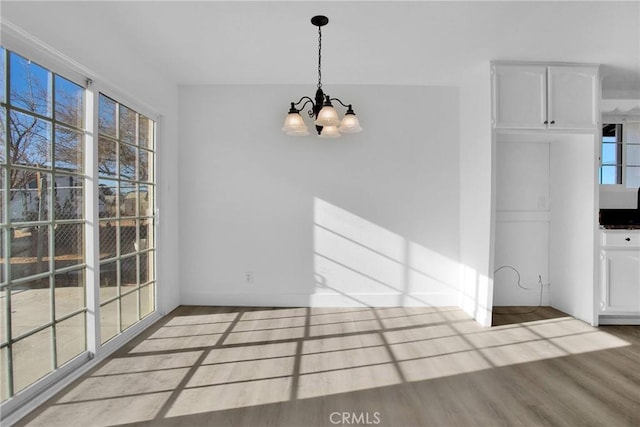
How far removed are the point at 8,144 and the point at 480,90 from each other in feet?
12.0

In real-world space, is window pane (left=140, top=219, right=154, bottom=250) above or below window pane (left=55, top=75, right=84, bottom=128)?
below

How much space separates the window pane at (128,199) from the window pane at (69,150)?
515 mm

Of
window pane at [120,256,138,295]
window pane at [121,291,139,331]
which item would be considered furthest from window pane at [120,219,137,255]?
window pane at [121,291,139,331]

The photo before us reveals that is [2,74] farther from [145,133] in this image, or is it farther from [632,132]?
[632,132]

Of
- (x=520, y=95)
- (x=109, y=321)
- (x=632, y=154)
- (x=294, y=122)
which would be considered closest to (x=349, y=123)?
(x=294, y=122)

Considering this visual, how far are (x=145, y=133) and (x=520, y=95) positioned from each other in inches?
139

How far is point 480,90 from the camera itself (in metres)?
3.38

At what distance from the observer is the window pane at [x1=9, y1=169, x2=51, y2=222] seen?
6.33 ft

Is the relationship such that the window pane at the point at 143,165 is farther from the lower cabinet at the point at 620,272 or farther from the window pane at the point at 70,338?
the lower cabinet at the point at 620,272

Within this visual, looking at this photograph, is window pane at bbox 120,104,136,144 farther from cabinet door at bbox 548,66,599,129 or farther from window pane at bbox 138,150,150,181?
cabinet door at bbox 548,66,599,129

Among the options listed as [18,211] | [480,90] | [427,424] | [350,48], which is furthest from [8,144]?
[480,90]

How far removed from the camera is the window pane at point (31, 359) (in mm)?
1947

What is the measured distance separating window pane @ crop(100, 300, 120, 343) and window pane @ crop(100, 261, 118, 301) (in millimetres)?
73

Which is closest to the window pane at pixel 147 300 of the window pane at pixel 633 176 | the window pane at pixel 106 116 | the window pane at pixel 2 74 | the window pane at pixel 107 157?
the window pane at pixel 107 157
